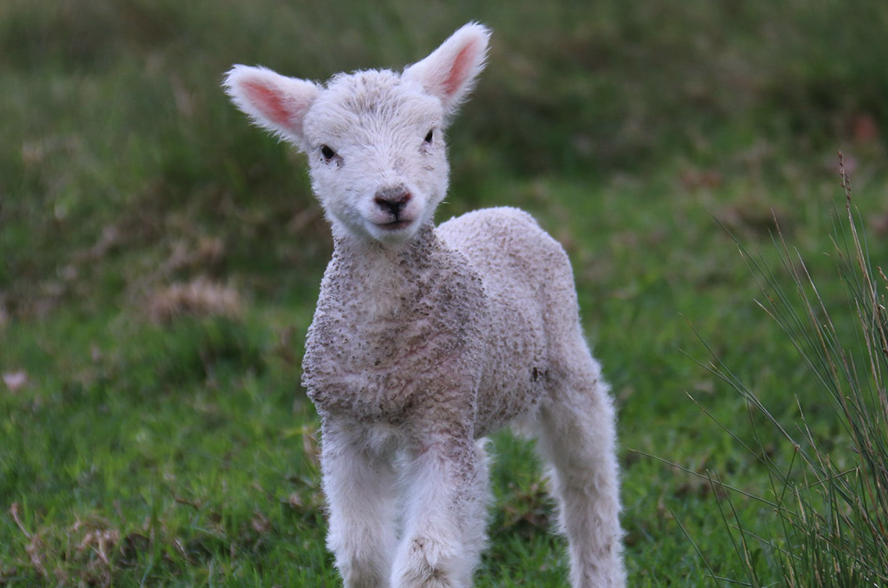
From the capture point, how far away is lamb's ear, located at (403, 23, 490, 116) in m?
3.29

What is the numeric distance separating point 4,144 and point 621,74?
4819mm

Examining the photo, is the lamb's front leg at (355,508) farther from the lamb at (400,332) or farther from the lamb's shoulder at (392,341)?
the lamb's shoulder at (392,341)

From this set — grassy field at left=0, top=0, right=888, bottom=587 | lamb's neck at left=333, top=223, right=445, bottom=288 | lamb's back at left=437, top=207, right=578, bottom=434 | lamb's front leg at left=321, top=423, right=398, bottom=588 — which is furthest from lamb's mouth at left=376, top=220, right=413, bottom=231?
grassy field at left=0, top=0, right=888, bottom=587

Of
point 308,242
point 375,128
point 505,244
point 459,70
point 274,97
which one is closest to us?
point 375,128

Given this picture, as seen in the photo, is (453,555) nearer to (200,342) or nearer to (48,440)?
(48,440)

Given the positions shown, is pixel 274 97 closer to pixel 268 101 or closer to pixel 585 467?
pixel 268 101

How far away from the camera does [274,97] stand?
3.28 m

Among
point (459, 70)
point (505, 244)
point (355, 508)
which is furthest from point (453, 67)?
point (355, 508)

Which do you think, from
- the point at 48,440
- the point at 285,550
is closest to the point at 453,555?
the point at 285,550

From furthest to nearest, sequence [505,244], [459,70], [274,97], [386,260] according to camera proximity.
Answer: [505,244]
[459,70]
[274,97]
[386,260]

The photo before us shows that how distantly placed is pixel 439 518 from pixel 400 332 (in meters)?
0.49

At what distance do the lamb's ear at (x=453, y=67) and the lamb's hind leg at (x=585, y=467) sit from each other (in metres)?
0.91

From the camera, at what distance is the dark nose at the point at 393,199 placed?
113 inches

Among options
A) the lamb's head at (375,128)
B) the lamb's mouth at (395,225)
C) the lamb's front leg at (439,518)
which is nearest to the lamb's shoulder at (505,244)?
the lamb's head at (375,128)
